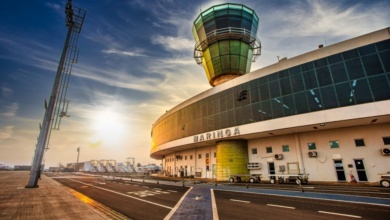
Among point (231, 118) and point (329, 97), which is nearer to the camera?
point (329, 97)

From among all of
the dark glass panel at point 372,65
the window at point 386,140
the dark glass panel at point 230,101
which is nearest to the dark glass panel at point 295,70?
the dark glass panel at point 372,65

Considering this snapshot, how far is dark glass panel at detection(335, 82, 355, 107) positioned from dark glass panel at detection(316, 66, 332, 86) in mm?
1280

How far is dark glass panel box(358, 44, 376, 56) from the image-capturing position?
21.1 meters

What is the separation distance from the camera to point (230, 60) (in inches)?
1633

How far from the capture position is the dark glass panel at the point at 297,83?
81.8 ft

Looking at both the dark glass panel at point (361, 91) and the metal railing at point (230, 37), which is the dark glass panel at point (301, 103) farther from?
the metal railing at point (230, 37)

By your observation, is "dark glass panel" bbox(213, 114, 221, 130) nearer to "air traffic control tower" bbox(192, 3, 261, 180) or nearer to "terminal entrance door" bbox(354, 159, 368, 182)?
"air traffic control tower" bbox(192, 3, 261, 180)

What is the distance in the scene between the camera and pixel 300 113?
79.4 ft

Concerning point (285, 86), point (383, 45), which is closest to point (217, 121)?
point (285, 86)

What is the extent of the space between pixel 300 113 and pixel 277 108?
306 cm

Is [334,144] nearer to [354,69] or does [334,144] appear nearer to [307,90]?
[307,90]

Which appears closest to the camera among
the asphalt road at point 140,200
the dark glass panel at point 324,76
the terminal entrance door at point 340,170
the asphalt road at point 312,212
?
the asphalt road at point 312,212

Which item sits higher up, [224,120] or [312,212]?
[224,120]

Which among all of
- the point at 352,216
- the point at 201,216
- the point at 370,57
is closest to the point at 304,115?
the point at 370,57
